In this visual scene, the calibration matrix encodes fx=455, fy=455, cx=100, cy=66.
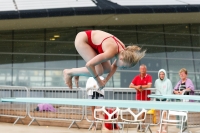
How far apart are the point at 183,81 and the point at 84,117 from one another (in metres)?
3.32

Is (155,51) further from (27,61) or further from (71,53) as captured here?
(27,61)

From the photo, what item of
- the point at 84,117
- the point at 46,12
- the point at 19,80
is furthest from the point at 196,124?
the point at 19,80

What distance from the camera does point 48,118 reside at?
13.4 m

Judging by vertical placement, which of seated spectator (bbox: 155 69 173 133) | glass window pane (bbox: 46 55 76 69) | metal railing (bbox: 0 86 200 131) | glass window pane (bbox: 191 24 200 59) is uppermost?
glass window pane (bbox: 191 24 200 59)

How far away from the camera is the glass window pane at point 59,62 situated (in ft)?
71.4

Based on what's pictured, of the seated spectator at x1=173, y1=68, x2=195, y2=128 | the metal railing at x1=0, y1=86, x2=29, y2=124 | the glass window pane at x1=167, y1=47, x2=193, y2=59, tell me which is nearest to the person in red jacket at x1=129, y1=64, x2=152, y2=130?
the seated spectator at x1=173, y1=68, x2=195, y2=128

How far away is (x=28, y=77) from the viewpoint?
21391mm

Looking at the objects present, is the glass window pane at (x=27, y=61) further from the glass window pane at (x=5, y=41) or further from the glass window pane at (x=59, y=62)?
the glass window pane at (x=5, y=41)

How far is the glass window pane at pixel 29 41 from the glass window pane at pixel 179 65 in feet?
20.6

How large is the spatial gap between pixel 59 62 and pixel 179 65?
18.9 ft

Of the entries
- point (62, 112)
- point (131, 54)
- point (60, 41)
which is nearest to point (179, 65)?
point (60, 41)

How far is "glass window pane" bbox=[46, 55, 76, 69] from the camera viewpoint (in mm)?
21766

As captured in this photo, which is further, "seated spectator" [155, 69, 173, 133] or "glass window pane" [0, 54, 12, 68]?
"glass window pane" [0, 54, 12, 68]

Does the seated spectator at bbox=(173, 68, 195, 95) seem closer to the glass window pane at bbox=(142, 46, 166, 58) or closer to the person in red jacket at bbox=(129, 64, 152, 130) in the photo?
the person in red jacket at bbox=(129, 64, 152, 130)
